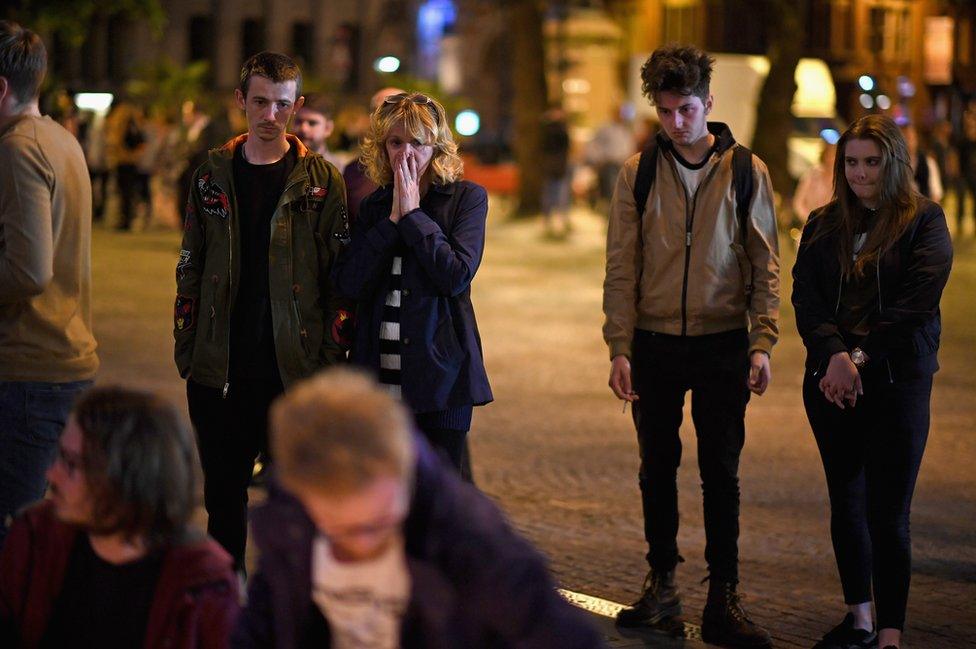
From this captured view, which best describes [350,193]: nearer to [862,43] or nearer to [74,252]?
[74,252]

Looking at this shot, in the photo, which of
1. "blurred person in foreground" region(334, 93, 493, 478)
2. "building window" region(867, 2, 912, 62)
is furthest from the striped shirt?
"building window" region(867, 2, 912, 62)

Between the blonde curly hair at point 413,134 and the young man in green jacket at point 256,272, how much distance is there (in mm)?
153

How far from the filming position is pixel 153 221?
27594 mm

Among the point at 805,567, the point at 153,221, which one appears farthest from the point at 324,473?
the point at 153,221

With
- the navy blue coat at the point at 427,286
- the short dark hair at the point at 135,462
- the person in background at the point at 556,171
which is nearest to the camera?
the short dark hair at the point at 135,462

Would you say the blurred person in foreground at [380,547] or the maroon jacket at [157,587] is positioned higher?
the blurred person in foreground at [380,547]

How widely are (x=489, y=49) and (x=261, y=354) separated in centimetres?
6981

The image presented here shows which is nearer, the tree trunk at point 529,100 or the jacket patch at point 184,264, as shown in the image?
the jacket patch at point 184,264

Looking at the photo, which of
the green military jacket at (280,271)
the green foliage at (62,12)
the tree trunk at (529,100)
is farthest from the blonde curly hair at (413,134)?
the green foliage at (62,12)

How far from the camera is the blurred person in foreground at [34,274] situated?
476cm

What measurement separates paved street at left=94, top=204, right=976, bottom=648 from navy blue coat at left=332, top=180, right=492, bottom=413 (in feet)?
5.16

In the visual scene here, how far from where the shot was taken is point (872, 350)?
5.62 metres

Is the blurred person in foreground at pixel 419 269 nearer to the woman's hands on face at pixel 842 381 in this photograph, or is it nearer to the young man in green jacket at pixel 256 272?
the young man in green jacket at pixel 256 272

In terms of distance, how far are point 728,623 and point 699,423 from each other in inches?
28.8
